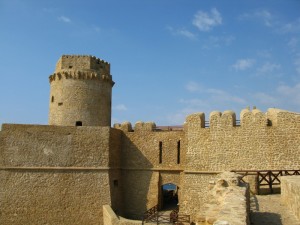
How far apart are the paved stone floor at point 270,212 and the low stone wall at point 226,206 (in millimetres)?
1043

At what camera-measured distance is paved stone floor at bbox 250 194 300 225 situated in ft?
29.1

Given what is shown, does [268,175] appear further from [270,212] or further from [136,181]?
[136,181]

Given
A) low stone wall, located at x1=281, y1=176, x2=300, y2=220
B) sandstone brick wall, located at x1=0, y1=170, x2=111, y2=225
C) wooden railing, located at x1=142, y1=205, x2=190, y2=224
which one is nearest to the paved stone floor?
low stone wall, located at x1=281, y1=176, x2=300, y2=220

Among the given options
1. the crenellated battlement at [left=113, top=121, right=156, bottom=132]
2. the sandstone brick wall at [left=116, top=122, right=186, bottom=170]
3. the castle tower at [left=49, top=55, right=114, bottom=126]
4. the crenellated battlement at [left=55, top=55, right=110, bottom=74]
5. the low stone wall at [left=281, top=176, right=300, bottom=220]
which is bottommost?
the low stone wall at [left=281, top=176, right=300, bottom=220]

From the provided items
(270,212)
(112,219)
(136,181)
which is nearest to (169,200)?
(136,181)

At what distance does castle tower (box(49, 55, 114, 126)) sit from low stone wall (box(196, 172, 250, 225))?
36.5ft

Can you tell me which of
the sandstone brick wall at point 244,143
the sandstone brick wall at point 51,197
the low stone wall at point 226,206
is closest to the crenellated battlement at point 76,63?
the sandstone brick wall at point 51,197

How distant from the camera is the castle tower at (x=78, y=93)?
759 inches

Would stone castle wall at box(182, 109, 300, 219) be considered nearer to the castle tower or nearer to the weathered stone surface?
the weathered stone surface

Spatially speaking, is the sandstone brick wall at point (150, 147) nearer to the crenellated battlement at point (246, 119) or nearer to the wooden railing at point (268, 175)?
the crenellated battlement at point (246, 119)

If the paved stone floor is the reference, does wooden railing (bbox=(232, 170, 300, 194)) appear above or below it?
above

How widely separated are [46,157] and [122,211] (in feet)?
14.1

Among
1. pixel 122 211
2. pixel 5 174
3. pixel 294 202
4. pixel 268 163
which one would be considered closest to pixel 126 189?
pixel 122 211

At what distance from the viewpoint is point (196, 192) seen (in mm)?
15797
